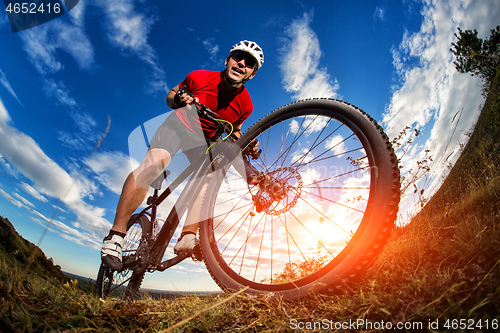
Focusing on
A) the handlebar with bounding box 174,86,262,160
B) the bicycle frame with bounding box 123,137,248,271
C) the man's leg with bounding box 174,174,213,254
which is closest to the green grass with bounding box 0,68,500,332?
the man's leg with bounding box 174,174,213,254

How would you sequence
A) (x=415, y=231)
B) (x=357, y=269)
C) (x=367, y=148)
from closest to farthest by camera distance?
(x=357, y=269)
(x=367, y=148)
(x=415, y=231)

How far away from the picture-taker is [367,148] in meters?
1.35

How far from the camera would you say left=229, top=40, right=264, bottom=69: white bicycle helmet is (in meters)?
2.61

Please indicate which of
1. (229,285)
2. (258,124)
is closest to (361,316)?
(229,285)

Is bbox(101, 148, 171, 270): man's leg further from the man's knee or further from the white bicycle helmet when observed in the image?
the white bicycle helmet

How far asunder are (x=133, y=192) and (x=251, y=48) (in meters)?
2.19

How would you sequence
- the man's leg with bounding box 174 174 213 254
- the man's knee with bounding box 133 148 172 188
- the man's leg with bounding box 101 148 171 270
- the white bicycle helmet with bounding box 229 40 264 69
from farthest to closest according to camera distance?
the white bicycle helmet with bounding box 229 40 264 69, the man's knee with bounding box 133 148 172 188, the man's leg with bounding box 101 148 171 270, the man's leg with bounding box 174 174 213 254

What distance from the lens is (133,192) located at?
7.74 feet

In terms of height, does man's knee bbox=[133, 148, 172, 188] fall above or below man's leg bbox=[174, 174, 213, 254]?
above

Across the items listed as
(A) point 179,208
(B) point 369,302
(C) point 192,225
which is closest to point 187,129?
(A) point 179,208

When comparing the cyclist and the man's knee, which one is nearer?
the cyclist

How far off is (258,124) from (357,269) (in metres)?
1.49

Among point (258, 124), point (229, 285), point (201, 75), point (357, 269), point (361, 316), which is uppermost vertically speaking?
point (201, 75)

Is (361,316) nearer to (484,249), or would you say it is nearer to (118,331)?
(484,249)
